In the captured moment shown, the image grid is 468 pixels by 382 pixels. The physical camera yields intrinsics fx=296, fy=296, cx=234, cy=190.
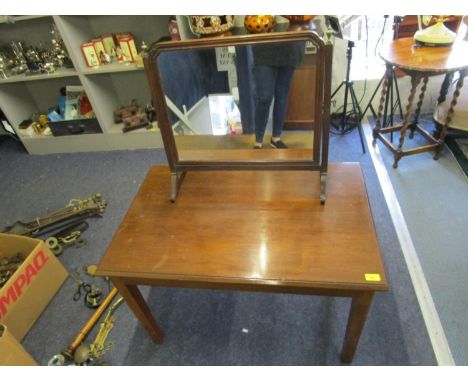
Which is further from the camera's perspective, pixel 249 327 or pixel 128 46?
pixel 128 46

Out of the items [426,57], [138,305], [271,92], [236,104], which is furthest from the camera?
[271,92]

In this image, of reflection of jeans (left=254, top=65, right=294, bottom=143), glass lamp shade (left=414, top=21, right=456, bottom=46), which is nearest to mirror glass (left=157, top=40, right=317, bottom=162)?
reflection of jeans (left=254, top=65, right=294, bottom=143)

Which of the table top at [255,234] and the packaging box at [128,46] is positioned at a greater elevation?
the packaging box at [128,46]

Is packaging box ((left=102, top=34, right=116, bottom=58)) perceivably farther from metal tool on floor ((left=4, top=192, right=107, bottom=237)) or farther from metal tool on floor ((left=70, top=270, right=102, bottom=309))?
metal tool on floor ((left=70, top=270, right=102, bottom=309))

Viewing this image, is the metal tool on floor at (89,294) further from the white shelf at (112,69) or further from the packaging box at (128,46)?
the packaging box at (128,46)

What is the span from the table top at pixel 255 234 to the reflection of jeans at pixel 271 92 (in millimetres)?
588

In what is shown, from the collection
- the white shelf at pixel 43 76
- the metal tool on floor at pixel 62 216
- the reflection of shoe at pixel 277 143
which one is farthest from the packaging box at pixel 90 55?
the reflection of shoe at pixel 277 143

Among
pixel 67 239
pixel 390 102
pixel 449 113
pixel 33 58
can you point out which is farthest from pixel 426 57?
pixel 33 58

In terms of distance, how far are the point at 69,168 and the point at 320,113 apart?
6.85 ft

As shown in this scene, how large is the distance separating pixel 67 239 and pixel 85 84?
1.16m

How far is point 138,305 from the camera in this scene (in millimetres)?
1006

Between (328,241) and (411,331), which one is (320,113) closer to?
(328,241)

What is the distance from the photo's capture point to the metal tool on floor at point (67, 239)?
158 cm

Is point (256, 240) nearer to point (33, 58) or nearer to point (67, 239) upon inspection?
point (67, 239)
